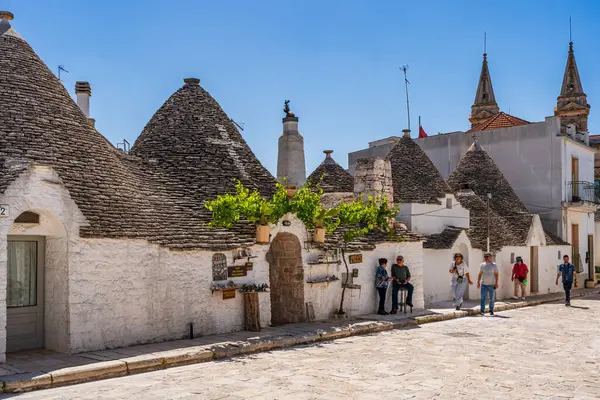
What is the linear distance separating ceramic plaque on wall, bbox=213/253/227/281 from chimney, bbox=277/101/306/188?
165 inches

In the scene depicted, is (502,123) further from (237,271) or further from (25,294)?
(25,294)

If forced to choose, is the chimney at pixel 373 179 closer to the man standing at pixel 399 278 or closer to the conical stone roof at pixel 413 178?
the conical stone roof at pixel 413 178

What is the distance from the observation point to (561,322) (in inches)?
633

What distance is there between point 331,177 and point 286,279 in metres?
7.54

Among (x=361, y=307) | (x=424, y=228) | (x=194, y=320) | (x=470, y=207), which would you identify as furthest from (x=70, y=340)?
(x=470, y=207)

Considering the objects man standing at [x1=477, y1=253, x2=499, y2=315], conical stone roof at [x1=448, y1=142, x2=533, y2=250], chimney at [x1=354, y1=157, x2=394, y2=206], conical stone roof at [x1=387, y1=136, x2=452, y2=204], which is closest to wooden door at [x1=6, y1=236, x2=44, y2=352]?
chimney at [x1=354, y1=157, x2=394, y2=206]

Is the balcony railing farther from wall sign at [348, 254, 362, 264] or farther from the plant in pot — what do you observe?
the plant in pot

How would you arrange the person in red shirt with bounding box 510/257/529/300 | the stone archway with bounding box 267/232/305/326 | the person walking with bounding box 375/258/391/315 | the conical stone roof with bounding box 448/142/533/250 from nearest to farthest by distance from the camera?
the stone archway with bounding box 267/232/305/326, the person walking with bounding box 375/258/391/315, the person in red shirt with bounding box 510/257/529/300, the conical stone roof with bounding box 448/142/533/250

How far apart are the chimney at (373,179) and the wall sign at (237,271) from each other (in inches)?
259

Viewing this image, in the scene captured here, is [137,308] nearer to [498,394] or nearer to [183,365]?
[183,365]

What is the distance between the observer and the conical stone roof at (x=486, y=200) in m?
23.7

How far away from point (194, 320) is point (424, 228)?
1092cm

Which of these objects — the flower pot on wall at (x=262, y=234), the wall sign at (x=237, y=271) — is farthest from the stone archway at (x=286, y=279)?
the wall sign at (x=237, y=271)

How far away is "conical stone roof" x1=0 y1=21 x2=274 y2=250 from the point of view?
35.6ft
